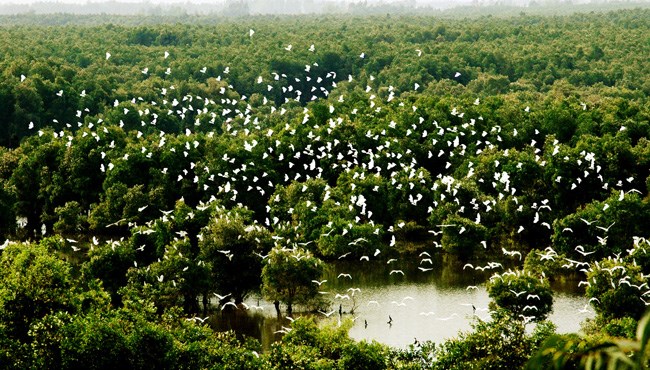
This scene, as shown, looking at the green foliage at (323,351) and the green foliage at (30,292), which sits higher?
the green foliage at (30,292)

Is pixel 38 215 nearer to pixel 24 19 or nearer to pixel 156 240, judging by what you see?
pixel 156 240

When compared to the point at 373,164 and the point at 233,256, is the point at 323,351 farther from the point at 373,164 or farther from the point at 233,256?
the point at 373,164

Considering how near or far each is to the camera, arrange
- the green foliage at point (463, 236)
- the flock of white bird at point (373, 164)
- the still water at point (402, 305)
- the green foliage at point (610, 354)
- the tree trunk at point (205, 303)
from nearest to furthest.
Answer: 1. the green foliage at point (610, 354)
2. the still water at point (402, 305)
3. the tree trunk at point (205, 303)
4. the green foliage at point (463, 236)
5. the flock of white bird at point (373, 164)

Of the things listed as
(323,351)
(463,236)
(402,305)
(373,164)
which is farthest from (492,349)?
(373,164)

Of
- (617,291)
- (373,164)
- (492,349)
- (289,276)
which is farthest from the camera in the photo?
(373,164)

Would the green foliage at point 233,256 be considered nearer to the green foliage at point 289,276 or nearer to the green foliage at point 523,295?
the green foliage at point 289,276

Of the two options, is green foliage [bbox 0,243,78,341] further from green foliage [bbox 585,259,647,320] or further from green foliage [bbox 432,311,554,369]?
green foliage [bbox 585,259,647,320]

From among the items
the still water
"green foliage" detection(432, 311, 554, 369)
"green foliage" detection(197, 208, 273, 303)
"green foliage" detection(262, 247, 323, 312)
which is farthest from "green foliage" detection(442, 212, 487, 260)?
"green foliage" detection(432, 311, 554, 369)

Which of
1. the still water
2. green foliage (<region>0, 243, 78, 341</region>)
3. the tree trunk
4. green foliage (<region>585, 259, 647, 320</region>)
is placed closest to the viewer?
green foliage (<region>0, 243, 78, 341</region>)

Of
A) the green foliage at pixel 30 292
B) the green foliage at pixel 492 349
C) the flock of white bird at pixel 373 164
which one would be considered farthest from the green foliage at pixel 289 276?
the green foliage at pixel 492 349
